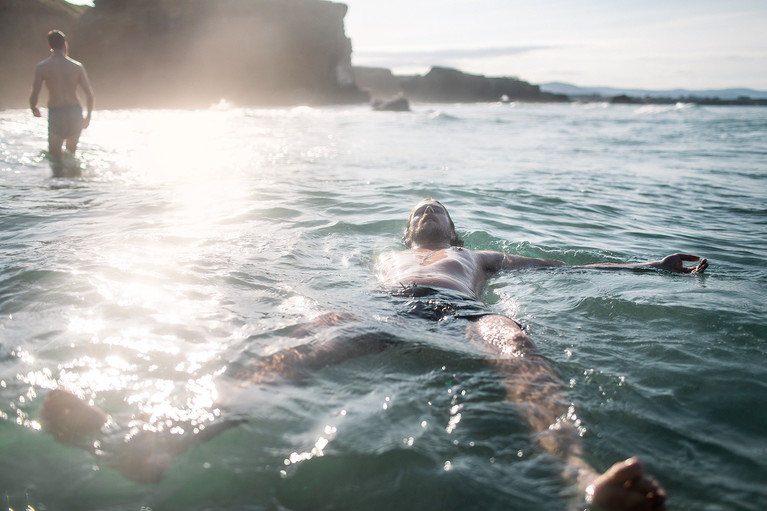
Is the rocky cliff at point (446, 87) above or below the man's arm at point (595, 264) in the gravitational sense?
above

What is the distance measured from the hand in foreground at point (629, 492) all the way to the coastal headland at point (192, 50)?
45891 millimetres

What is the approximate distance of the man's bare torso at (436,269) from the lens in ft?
13.2

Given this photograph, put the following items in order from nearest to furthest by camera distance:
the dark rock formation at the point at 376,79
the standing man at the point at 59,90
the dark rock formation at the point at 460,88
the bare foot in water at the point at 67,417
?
the bare foot in water at the point at 67,417 < the standing man at the point at 59,90 < the dark rock formation at the point at 376,79 < the dark rock formation at the point at 460,88

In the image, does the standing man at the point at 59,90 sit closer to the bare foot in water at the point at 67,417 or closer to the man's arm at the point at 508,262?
the man's arm at the point at 508,262

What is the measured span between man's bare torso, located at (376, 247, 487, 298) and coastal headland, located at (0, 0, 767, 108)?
140 ft

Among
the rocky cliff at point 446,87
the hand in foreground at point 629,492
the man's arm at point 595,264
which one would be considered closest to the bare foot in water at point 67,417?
the hand in foreground at point 629,492

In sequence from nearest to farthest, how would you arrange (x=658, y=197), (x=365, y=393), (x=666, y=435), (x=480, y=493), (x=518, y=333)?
1. (x=480, y=493)
2. (x=666, y=435)
3. (x=365, y=393)
4. (x=518, y=333)
5. (x=658, y=197)

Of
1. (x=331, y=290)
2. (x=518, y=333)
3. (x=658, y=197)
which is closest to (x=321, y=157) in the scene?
(x=658, y=197)

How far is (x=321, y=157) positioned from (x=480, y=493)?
481 inches

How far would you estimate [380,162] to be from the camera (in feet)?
42.3

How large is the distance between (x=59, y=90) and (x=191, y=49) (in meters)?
53.7

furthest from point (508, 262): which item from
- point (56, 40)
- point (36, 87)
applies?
point (36, 87)

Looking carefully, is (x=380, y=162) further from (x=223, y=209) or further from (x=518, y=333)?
(x=518, y=333)

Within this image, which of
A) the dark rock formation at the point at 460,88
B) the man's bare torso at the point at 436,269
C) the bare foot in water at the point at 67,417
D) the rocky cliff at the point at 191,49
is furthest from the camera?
the dark rock formation at the point at 460,88
